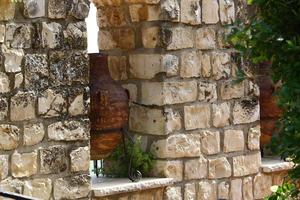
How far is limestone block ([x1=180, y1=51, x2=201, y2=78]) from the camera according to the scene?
4.87m

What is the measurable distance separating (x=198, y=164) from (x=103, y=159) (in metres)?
0.59

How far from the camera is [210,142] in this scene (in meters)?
5.02

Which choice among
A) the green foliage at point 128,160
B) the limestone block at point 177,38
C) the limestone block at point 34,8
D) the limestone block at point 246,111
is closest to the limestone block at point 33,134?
the limestone block at point 34,8

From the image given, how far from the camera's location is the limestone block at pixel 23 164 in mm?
4023

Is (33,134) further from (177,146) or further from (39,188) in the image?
(177,146)

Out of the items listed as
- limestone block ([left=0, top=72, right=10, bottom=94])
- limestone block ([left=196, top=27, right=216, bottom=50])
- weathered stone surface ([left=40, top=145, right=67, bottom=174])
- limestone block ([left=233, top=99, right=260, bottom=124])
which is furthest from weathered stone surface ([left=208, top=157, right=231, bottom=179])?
limestone block ([left=0, top=72, right=10, bottom=94])

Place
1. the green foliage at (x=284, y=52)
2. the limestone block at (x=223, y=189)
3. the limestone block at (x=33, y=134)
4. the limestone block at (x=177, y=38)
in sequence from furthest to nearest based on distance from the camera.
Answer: the limestone block at (x=223, y=189)
the limestone block at (x=177, y=38)
the limestone block at (x=33, y=134)
the green foliage at (x=284, y=52)

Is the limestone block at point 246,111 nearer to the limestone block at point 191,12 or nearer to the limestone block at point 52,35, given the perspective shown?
the limestone block at point 191,12

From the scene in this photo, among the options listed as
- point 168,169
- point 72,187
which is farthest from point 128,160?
point 72,187

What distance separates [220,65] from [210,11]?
A: 1.14ft

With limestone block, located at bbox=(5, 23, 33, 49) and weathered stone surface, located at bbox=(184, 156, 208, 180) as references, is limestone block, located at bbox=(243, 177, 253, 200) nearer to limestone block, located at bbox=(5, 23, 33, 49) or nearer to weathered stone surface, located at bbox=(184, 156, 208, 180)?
weathered stone surface, located at bbox=(184, 156, 208, 180)

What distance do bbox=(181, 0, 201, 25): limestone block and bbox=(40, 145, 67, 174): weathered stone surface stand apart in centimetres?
121

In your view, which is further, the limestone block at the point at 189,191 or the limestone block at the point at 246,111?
the limestone block at the point at 246,111

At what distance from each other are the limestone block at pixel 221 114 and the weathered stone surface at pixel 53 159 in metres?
1.21
